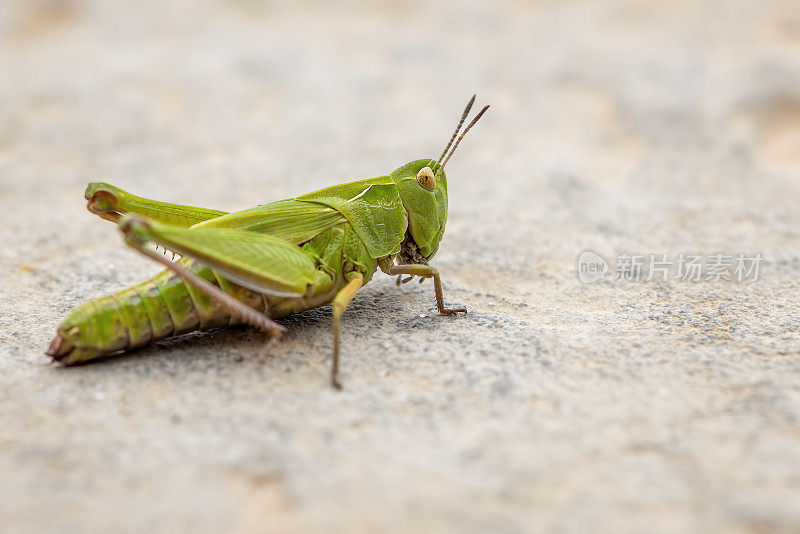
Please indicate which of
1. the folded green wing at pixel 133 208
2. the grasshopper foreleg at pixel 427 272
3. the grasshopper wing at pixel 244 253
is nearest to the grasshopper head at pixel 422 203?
the grasshopper foreleg at pixel 427 272

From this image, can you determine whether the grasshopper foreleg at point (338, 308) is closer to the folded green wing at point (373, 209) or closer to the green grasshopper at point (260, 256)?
the green grasshopper at point (260, 256)

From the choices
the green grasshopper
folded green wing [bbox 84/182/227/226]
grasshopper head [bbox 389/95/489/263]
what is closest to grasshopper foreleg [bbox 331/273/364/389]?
the green grasshopper

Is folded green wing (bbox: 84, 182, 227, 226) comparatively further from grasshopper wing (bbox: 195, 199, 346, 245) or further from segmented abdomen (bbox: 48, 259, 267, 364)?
segmented abdomen (bbox: 48, 259, 267, 364)

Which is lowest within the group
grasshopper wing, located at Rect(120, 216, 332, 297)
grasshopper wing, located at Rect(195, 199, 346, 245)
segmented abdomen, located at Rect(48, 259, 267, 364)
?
segmented abdomen, located at Rect(48, 259, 267, 364)

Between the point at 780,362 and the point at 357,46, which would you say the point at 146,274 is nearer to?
Answer: the point at 780,362

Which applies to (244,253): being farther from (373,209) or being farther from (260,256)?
(373,209)

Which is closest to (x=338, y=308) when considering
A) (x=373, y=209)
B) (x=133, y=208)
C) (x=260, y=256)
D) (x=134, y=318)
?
(x=260, y=256)
